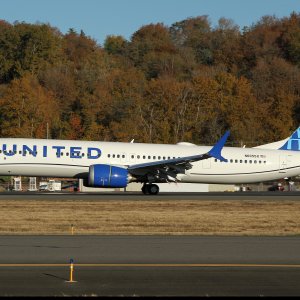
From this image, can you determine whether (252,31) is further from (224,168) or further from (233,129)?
(224,168)

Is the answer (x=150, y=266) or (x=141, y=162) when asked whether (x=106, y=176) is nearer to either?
(x=141, y=162)

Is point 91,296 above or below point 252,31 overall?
below

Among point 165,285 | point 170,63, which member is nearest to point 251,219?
point 165,285

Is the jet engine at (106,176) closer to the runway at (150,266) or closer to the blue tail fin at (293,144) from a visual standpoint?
the blue tail fin at (293,144)

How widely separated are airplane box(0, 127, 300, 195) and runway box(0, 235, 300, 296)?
67.6ft

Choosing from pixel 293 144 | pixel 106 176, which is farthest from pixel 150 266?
pixel 293 144

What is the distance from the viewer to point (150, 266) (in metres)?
17.3

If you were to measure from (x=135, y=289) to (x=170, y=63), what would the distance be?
359 ft

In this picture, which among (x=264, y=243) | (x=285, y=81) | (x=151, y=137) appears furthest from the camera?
(x=285, y=81)

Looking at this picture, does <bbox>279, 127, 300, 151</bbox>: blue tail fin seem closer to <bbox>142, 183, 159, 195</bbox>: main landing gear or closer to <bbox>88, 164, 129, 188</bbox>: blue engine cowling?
<bbox>142, 183, 159, 195</bbox>: main landing gear

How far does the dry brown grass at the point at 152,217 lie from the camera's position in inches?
985

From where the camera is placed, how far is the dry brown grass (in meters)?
25.0

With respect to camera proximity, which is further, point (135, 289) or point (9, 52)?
point (9, 52)

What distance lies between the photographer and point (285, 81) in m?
108
